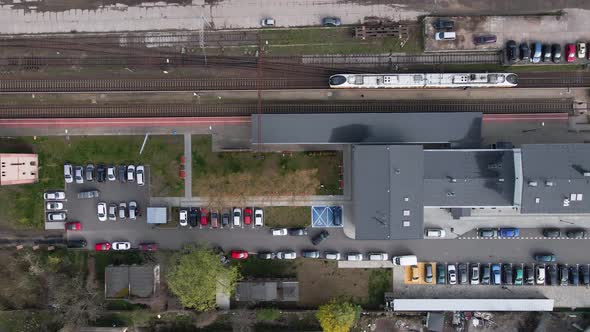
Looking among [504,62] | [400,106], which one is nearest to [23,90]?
[400,106]

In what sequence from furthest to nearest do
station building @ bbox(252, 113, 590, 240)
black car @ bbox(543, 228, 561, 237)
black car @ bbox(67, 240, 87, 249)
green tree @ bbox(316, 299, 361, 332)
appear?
black car @ bbox(67, 240, 87, 249) → black car @ bbox(543, 228, 561, 237) → green tree @ bbox(316, 299, 361, 332) → station building @ bbox(252, 113, 590, 240)

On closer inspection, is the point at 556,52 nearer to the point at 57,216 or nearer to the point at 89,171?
the point at 89,171

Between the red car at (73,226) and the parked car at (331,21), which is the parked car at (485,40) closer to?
the parked car at (331,21)

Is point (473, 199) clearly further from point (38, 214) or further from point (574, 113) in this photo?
point (38, 214)

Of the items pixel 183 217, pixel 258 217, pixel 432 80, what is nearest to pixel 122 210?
pixel 183 217

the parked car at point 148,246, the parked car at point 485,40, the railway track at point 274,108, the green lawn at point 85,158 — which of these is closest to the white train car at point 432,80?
the railway track at point 274,108

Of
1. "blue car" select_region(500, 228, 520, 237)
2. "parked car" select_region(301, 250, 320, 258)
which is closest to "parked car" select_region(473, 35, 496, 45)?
"blue car" select_region(500, 228, 520, 237)

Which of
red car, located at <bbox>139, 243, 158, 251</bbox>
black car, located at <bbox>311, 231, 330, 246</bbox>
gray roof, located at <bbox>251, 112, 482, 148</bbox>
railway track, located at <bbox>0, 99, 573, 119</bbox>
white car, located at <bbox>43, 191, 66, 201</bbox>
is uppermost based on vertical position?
railway track, located at <bbox>0, 99, 573, 119</bbox>

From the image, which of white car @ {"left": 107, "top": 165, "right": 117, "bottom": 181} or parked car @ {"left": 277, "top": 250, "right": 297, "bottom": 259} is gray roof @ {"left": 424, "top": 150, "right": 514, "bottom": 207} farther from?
white car @ {"left": 107, "top": 165, "right": 117, "bottom": 181}
